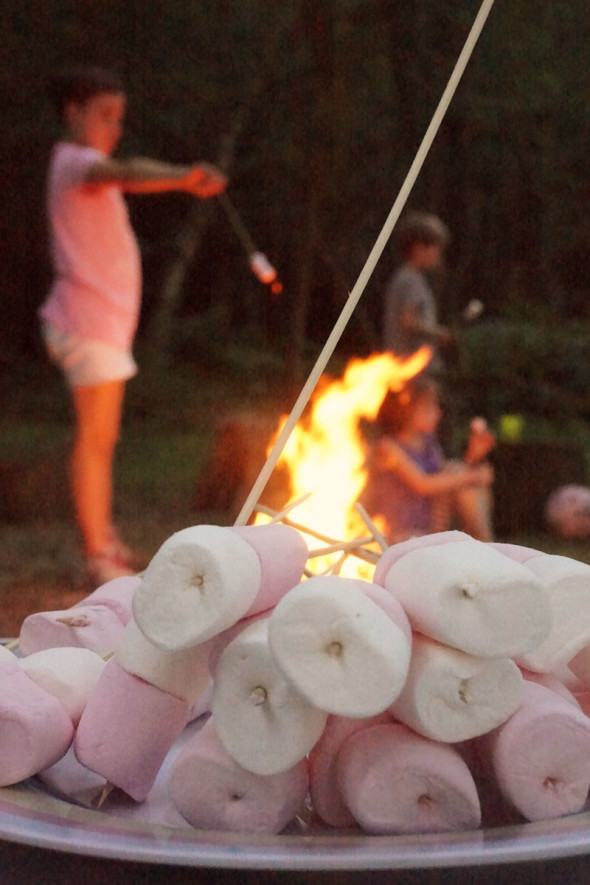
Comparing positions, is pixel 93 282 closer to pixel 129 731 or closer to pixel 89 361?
pixel 89 361

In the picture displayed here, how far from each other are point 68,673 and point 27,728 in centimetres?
13

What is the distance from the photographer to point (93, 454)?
433cm

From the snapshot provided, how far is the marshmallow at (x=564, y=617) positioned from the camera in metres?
1.08

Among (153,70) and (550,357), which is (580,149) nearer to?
(550,357)

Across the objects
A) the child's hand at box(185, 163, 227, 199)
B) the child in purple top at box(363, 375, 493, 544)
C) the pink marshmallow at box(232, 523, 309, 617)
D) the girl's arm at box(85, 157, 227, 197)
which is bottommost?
the child in purple top at box(363, 375, 493, 544)

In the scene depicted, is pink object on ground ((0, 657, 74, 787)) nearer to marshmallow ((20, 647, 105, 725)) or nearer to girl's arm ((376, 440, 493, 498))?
marshmallow ((20, 647, 105, 725))

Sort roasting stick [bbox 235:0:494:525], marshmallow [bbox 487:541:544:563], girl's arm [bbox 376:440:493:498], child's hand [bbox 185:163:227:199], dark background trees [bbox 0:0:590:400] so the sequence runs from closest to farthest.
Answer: marshmallow [bbox 487:541:544:563] → roasting stick [bbox 235:0:494:525] → child's hand [bbox 185:163:227:199] → girl's arm [bbox 376:440:493:498] → dark background trees [bbox 0:0:590:400]

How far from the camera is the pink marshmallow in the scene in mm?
1023

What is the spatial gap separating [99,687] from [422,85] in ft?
25.2

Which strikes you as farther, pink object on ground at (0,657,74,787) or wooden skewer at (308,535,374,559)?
wooden skewer at (308,535,374,559)

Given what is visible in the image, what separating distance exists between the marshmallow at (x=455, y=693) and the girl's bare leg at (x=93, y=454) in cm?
344

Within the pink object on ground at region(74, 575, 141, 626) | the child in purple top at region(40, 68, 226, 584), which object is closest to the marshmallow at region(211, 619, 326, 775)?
the pink object on ground at region(74, 575, 141, 626)

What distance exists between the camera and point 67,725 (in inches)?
44.1

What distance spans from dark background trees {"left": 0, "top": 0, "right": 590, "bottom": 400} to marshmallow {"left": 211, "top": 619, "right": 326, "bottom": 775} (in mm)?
7686
